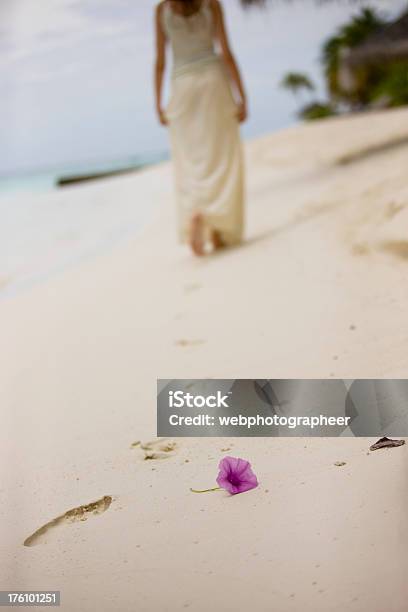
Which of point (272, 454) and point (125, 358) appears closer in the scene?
point (272, 454)

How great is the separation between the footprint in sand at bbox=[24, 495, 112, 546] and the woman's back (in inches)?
58.0

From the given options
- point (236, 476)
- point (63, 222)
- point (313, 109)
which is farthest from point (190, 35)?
point (63, 222)

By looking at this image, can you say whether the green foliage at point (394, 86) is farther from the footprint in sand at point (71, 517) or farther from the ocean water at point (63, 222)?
the footprint in sand at point (71, 517)

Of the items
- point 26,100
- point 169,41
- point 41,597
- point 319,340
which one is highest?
point 169,41

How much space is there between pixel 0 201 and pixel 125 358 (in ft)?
19.6

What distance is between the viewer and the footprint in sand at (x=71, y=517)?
1271mm

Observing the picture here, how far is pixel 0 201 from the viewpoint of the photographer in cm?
731

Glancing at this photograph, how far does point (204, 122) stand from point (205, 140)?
2.3 inches

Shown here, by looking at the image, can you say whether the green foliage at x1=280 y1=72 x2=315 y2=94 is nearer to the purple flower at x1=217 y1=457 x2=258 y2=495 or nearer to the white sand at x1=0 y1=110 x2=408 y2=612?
the white sand at x1=0 y1=110 x2=408 y2=612

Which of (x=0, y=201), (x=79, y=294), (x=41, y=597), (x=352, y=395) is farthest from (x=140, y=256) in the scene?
(x=0, y=201)

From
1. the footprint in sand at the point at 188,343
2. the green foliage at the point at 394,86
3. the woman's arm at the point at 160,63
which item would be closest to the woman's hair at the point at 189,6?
the woman's arm at the point at 160,63

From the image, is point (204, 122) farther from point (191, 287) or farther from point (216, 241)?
point (191, 287)

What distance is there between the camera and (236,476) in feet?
4.23

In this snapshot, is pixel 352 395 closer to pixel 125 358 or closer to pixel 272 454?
pixel 272 454
